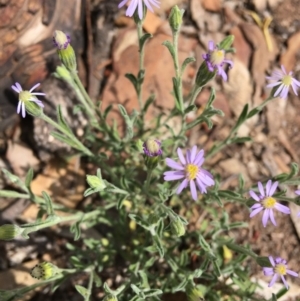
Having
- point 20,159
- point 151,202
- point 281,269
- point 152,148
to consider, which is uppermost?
point 152,148

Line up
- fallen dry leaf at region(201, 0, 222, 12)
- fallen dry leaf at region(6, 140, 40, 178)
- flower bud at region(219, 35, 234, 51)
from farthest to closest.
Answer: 1. fallen dry leaf at region(201, 0, 222, 12)
2. fallen dry leaf at region(6, 140, 40, 178)
3. flower bud at region(219, 35, 234, 51)

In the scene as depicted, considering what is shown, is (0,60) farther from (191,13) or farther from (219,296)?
(219,296)

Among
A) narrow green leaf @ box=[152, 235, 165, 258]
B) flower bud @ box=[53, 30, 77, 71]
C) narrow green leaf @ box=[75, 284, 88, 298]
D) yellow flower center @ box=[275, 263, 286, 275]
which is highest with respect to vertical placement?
flower bud @ box=[53, 30, 77, 71]

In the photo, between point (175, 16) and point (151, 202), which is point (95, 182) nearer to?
point (175, 16)

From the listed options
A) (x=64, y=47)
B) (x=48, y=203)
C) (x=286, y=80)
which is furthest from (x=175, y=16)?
(x=48, y=203)

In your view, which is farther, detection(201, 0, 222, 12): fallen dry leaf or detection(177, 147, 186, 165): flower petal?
detection(201, 0, 222, 12): fallen dry leaf

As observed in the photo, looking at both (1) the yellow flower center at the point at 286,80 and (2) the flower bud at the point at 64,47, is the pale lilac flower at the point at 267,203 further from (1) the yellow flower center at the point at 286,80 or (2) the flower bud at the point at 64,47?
(2) the flower bud at the point at 64,47

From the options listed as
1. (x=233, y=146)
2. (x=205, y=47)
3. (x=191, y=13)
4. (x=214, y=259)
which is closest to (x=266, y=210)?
(x=214, y=259)

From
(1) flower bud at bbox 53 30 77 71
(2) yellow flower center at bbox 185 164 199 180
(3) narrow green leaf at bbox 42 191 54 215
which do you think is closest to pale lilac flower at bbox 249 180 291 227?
(2) yellow flower center at bbox 185 164 199 180

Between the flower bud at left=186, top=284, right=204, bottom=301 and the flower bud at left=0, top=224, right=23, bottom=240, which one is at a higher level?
the flower bud at left=0, top=224, right=23, bottom=240

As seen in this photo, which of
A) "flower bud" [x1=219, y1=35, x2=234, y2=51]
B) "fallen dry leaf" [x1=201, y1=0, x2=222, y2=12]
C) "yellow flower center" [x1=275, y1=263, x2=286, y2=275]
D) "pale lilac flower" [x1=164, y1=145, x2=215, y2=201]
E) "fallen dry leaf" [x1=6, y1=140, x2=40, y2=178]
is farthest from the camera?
"fallen dry leaf" [x1=201, y1=0, x2=222, y2=12]

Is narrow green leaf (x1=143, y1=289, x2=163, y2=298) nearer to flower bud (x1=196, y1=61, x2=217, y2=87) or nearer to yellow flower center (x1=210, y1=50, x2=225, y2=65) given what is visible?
flower bud (x1=196, y1=61, x2=217, y2=87)
